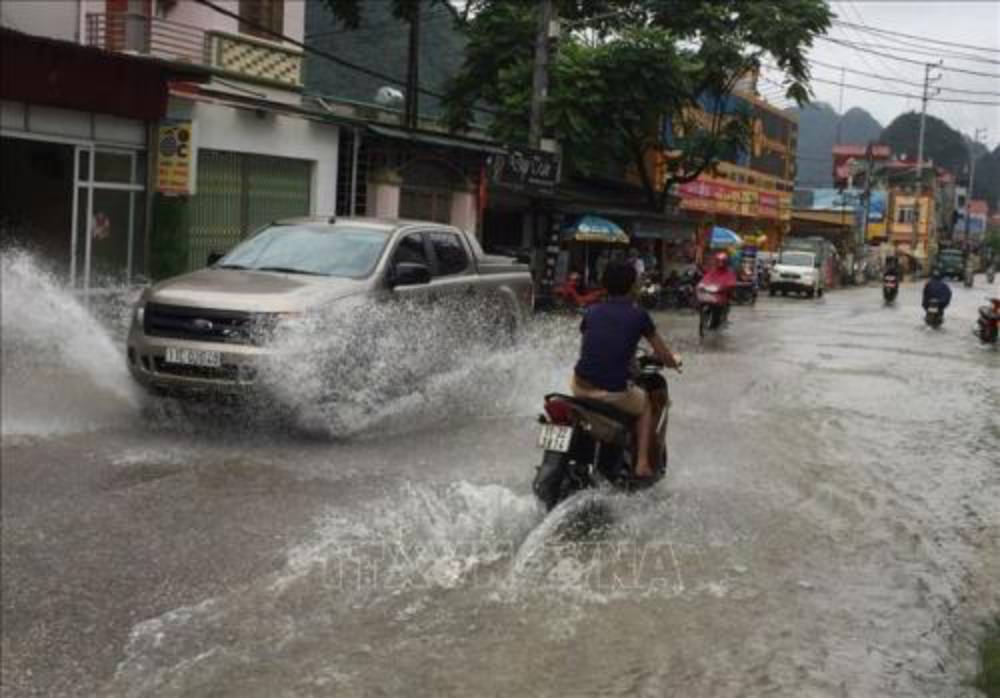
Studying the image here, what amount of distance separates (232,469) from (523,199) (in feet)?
71.4

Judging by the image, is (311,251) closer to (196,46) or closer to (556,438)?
(556,438)

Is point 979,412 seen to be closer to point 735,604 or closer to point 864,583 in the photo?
point 864,583

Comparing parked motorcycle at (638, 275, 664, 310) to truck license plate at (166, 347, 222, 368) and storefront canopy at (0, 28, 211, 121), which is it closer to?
storefront canopy at (0, 28, 211, 121)

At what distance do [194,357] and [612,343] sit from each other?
3488 millimetres

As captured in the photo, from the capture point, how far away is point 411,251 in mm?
10422

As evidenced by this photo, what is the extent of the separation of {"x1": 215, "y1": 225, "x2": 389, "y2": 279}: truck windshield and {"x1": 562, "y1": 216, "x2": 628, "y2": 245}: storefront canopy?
767 inches

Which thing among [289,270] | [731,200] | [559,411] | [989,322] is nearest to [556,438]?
[559,411]

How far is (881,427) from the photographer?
11.3m

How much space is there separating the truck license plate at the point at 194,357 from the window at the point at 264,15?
13022 millimetres

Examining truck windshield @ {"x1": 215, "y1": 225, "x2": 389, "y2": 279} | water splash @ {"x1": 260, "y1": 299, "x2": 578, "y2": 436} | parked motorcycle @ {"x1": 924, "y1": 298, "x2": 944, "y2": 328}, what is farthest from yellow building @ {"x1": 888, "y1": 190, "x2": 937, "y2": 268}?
truck windshield @ {"x1": 215, "y1": 225, "x2": 389, "y2": 279}

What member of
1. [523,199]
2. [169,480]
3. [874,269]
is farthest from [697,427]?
[874,269]

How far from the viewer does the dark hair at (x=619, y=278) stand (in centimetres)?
675

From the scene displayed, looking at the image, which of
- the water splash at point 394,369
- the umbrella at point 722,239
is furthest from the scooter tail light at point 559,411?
the umbrella at point 722,239

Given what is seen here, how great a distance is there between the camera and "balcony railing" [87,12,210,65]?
17.8 meters
